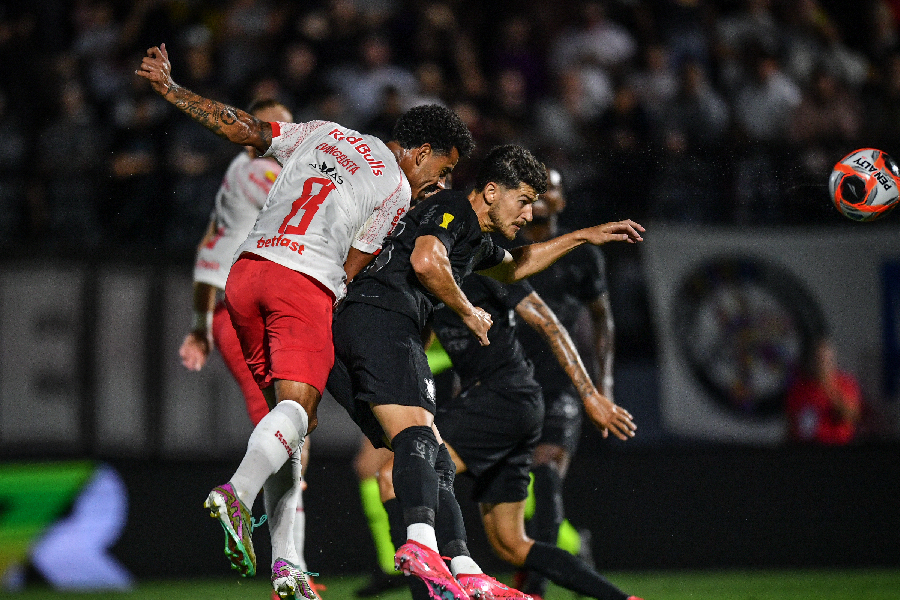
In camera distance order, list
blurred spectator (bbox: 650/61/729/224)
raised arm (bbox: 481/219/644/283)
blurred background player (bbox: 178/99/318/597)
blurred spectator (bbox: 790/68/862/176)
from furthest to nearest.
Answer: blurred spectator (bbox: 790/68/862/176) → blurred spectator (bbox: 650/61/729/224) → blurred background player (bbox: 178/99/318/597) → raised arm (bbox: 481/219/644/283)

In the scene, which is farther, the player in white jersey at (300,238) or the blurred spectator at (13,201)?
the blurred spectator at (13,201)

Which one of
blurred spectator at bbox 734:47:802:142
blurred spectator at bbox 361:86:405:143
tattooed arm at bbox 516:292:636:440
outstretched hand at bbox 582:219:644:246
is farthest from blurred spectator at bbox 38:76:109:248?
blurred spectator at bbox 734:47:802:142

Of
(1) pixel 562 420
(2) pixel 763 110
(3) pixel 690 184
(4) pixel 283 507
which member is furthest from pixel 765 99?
(4) pixel 283 507

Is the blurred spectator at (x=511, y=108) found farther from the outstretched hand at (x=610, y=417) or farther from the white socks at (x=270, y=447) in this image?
the white socks at (x=270, y=447)

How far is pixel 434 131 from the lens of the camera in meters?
4.93

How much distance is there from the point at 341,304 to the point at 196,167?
12.5 ft

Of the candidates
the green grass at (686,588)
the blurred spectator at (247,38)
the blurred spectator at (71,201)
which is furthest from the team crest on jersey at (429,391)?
the blurred spectator at (247,38)

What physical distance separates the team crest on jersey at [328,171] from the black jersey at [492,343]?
1.00 meters

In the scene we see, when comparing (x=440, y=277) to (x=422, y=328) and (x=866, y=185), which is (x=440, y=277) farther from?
(x=866, y=185)

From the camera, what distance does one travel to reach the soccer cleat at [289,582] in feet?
14.7

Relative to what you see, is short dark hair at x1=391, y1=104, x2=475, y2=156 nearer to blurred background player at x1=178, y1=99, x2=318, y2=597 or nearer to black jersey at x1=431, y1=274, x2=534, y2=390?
black jersey at x1=431, y1=274, x2=534, y2=390

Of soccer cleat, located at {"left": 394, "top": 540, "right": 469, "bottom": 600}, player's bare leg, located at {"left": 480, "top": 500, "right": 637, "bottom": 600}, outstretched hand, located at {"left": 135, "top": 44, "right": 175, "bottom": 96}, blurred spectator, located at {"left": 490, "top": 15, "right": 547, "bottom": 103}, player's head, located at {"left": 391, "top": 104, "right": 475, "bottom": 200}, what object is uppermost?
blurred spectator, located at {"left": 490, "top": 15, "right": 547, "bottom": 103}

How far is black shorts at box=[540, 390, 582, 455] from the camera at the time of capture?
20.0ft

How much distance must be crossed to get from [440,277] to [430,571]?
3.76ft
